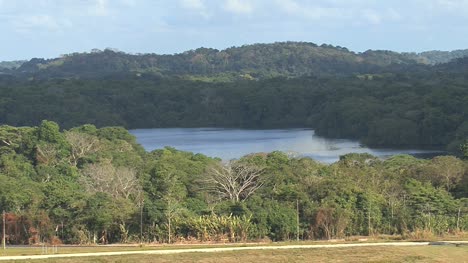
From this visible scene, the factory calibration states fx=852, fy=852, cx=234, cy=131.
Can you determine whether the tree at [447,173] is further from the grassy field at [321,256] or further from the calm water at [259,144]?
the calm water at [259,144]

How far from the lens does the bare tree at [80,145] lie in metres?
47.2

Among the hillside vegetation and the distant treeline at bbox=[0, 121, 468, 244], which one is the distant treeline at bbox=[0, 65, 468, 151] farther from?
the distant treeline at bbox=[0, 121, 468, 244]

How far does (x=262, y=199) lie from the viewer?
31688 millimetres

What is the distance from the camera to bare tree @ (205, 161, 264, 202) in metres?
34.8

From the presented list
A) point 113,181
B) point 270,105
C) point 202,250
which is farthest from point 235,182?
point 270,105

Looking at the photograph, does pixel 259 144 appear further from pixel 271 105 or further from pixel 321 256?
pixel 321 256

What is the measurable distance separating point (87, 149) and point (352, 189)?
20.4m

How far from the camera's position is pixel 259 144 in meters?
79.3

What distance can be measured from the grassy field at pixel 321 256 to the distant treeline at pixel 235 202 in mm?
3664

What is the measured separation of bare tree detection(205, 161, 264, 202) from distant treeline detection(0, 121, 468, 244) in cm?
4

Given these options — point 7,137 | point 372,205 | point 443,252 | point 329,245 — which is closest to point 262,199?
point 372,205

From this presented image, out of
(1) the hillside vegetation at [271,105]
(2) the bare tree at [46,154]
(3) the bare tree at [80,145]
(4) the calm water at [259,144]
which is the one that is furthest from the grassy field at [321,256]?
(1) the hillside vegetation at [271,105]

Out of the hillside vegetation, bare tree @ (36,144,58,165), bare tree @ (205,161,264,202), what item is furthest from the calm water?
bare tree @ (205,161,264,202)

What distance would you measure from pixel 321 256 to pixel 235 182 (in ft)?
38.4
